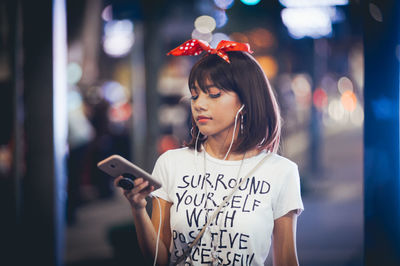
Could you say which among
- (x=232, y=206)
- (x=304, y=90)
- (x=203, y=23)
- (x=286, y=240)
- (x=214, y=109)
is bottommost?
(x=286, y=240)

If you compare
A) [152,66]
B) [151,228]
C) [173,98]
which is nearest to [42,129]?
[152,66]

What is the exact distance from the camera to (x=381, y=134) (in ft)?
6.68

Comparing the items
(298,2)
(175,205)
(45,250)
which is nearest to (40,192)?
(45,250)

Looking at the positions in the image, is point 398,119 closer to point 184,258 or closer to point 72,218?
point 184,258

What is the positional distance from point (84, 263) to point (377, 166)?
12.2ft

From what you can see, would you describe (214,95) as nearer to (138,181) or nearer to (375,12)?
(138,181)

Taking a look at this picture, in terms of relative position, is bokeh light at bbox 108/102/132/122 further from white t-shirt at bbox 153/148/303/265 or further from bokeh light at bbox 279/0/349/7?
white t-shirt at bbox 153/148/303/265

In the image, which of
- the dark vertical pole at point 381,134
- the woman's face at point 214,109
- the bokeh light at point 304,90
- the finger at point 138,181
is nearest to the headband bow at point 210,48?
the woman's face at point 214,109

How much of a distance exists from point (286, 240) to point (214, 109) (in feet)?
1.77

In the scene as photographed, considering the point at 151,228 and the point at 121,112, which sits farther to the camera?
the point at 121,112

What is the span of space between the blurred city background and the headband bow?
0.69 ft

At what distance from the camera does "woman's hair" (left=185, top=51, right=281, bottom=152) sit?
1.60 metres

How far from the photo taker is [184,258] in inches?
64.0

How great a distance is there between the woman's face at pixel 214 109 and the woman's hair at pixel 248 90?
0.06 feet
